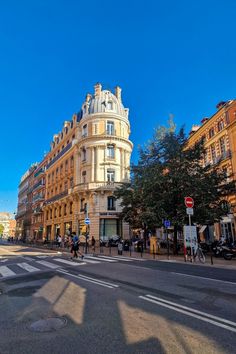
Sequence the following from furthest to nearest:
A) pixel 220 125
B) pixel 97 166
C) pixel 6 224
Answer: pixel 6 224, pixel 97 166, pixel 220 125

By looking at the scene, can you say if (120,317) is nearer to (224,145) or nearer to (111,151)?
(224,145)

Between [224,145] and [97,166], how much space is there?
17.0m

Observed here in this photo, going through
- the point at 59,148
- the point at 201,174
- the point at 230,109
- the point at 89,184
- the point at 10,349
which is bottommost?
the point at 10,349

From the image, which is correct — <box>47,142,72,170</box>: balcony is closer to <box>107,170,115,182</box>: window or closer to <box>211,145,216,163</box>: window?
<box>107,170,115,182</box>: window

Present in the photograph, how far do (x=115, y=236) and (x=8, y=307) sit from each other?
28.9 m

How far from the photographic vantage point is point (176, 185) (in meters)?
20.3

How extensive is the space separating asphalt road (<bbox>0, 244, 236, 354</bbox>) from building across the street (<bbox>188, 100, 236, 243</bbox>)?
20517mm

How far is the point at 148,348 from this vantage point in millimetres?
3545

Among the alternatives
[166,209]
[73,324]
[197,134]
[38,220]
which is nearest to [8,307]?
[73,324]

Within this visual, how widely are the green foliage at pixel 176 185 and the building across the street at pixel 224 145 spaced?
4.75 meters

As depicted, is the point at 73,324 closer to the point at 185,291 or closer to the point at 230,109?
the point at 185,291

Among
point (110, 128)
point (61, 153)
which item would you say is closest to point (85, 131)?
point (110, 128)

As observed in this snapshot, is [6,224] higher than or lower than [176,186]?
higher

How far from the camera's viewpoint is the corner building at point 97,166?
117 ft
